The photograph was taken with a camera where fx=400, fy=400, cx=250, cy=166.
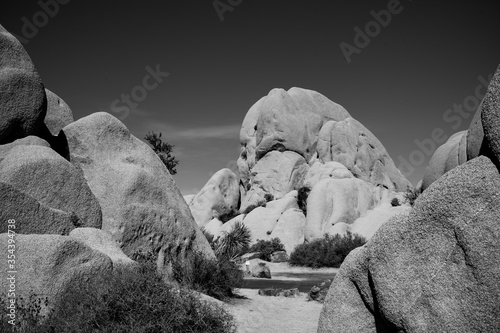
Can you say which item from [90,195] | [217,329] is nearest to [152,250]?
[90,195]

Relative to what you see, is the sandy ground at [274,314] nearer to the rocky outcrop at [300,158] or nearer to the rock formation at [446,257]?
the rock formation at [446,257]

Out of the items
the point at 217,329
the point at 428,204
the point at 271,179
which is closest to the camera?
the point at 428,204

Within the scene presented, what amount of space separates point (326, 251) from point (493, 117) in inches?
951

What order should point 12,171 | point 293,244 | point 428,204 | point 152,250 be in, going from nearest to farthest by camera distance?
point 428,204 → point 12,171 → point 152,250 → point 293,244

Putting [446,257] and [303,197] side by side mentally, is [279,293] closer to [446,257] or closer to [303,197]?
[446,257]

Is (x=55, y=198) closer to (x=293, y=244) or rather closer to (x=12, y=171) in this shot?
(x=12, y=171)

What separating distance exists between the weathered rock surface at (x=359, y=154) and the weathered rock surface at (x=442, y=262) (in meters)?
44.3

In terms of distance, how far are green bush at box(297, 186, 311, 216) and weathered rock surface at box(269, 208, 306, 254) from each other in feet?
3.82

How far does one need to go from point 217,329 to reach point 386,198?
32.9 meters

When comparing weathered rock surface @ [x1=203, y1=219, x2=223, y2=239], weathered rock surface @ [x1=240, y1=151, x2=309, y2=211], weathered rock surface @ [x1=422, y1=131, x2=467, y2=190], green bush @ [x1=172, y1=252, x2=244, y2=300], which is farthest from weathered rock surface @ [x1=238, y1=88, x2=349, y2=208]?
green bush @ [x1=172, y1=252, x2=244, y2=300]

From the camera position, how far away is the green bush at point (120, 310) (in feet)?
18.8

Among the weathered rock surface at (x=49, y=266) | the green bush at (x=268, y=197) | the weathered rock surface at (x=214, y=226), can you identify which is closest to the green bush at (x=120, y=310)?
the weathered rock surface at (x=49, y=266)

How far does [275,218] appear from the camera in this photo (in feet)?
123

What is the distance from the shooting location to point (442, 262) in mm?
3936
